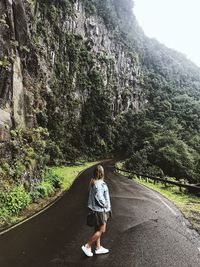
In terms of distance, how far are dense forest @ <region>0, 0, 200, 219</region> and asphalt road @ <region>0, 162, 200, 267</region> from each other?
2866 mm

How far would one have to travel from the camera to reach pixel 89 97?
72.1 meters

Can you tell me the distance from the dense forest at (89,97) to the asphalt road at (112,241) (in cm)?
287

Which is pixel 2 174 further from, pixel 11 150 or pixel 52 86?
pixel 52 86

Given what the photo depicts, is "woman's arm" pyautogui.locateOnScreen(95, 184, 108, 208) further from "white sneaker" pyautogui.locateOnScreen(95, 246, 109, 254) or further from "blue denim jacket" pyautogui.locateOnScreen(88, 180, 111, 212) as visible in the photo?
"white sneaker" pyautogui.locateOnScreen(95, 246, 109, 254)

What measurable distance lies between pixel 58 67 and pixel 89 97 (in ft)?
54.7

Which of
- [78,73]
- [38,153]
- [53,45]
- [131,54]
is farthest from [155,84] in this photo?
[38,153]

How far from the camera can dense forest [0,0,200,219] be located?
15078 millimetres

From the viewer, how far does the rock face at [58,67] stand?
594 inches

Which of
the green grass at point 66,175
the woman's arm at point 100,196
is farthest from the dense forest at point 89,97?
the woman's arm at point 100,196

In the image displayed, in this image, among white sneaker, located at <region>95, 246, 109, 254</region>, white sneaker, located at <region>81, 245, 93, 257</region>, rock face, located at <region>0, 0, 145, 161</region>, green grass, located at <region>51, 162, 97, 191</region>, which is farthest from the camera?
green grass, located at <region>51, 162, 97, 191</region>

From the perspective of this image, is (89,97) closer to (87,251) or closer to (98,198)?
(98,198)

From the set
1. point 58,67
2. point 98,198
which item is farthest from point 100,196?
point 58,67

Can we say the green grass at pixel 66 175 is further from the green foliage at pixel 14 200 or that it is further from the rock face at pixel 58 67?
the green foliage at pixel 14 200

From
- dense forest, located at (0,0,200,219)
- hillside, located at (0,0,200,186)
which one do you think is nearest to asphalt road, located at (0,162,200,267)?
dense forest, located at (0,0,200,219)
